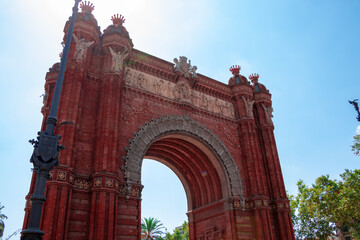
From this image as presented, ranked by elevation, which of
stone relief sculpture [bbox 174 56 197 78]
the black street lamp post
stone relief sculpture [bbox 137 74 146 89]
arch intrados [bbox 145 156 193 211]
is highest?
stone relief sculpture [bbox 174 56 197 78]

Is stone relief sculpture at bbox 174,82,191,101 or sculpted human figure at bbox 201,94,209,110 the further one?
sculpted human figure at bbox 201,94,209,110

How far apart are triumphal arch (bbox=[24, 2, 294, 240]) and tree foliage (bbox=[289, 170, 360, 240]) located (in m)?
9.50

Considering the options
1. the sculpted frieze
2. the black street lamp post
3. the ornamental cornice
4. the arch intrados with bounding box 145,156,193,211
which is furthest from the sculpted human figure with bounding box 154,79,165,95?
the black street lamp post

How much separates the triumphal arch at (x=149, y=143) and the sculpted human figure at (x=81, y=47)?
6cm

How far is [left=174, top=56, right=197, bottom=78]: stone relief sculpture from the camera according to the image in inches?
801

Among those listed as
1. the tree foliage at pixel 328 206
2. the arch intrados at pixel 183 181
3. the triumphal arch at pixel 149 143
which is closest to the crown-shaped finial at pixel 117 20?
the triumphal arch at pixel 149 143

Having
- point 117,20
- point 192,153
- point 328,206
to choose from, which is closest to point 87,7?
point 117,20

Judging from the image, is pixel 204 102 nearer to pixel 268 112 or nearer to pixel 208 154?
pixel 208 154

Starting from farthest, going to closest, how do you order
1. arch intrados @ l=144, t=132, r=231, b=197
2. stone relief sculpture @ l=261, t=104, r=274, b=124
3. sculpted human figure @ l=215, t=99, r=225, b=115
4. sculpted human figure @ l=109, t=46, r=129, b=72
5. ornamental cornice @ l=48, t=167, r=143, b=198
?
stone relief sculpture @ l=261, t=104, r=274, b=124, sculpted human figure @ l=215, t=99, r=225, b=115, arch intrados @ l=144, t=132, r=231, b=197, sculpted human figure @ l=109, t=46, r=129, b=72, ornamental cornice @ l=48, t=167, r=143, b=198

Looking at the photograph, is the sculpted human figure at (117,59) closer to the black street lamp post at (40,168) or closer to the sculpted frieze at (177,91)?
the sculpted frieze at (177,91)

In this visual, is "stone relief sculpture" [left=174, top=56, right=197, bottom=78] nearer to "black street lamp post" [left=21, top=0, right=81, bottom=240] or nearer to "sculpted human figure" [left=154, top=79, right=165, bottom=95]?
"sculpted human figure" [left=154, top=79, right=165, bottom=95]

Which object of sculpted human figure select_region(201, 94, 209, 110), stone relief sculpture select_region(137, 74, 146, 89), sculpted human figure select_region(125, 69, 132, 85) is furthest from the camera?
sculpted human figure select_region(201, 94, 209, 110)

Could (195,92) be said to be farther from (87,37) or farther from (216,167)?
(87,37)

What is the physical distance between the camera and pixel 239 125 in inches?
866
